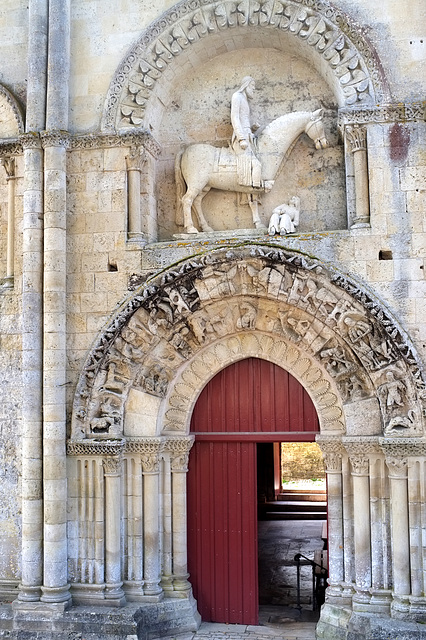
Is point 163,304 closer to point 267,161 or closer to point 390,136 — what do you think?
point 267,161

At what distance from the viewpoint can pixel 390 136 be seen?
26.6ft

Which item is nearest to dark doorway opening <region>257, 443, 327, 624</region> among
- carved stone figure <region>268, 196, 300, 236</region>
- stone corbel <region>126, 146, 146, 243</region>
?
carved stone figure <region>268, 196, 300, 236</region>

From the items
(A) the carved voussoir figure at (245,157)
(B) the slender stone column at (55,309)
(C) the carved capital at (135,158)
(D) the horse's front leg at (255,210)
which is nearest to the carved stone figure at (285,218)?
(A) the carved voussoir figure at (245,157)

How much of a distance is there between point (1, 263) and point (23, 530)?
3.31m

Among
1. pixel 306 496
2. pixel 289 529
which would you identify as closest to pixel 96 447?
pixel 289 529

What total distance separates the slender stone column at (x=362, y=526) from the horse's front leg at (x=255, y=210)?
9.73 ft

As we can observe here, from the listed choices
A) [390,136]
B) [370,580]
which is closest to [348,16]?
[390,136]

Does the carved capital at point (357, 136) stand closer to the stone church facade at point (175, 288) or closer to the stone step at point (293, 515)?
the stone church facade at point (175, 288)

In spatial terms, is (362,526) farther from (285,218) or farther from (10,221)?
(10,221)

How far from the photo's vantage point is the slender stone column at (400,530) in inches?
300

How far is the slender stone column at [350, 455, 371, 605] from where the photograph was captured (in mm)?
7875

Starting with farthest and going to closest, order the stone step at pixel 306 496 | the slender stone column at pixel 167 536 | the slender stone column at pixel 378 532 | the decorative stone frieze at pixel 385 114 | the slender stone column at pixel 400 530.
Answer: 1. the stone step at pixel 306 496
2. the slender stone column at pixel 167 536
3. the decorative stone frieze at pixel 385 114
4. the slender stone column at pixel 378 532
5. the slender stone column at pixel 400 530

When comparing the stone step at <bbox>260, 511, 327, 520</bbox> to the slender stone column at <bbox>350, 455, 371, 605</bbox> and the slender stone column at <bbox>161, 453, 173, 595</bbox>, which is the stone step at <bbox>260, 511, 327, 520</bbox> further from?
the slender stone column at <bbox>350, 455, 371, 605</bbox>

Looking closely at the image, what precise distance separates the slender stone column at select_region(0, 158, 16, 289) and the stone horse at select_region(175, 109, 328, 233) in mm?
2155
